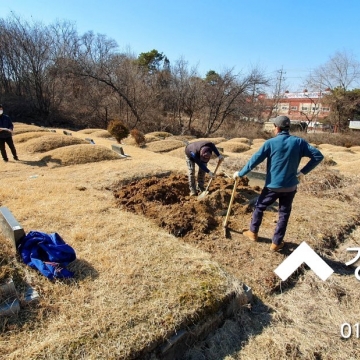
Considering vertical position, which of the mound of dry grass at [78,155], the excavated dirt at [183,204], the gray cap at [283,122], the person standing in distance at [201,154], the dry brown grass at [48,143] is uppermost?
the gray cap at [283,122]

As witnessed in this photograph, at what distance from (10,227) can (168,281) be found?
167 cm

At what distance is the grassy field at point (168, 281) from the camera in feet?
6.33

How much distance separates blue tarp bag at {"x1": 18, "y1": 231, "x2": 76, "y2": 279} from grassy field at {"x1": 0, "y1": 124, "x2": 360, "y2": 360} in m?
0.08

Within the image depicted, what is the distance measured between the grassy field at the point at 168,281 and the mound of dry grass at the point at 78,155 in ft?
8.48

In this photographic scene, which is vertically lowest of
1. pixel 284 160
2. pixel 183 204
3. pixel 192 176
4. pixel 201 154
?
pixel 183 204

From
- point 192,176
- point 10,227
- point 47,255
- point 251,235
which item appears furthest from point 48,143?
point 251,235

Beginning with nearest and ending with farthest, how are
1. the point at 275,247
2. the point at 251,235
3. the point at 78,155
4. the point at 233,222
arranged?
1. the point at 275,247
2. the point at 251,235
3. the point at 233,222
4. the point at 78,155

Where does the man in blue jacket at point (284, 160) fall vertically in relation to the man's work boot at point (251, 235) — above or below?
above

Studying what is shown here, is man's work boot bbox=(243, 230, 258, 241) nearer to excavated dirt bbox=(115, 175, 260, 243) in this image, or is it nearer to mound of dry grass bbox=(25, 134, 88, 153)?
excavated dirt bbox=(115, 175, 260, 243)

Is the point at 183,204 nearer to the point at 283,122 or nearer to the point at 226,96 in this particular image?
the point at 283,122

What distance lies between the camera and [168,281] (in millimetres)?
2436

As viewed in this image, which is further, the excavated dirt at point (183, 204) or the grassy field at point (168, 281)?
the excavated dirt at point (183, 204)

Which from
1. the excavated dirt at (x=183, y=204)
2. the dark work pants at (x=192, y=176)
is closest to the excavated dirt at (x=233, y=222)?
the excavated dirt at (x=183, y=204)

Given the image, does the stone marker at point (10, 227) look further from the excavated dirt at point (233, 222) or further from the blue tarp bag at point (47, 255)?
the excavated dirt at point (233, 222)
